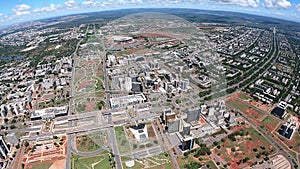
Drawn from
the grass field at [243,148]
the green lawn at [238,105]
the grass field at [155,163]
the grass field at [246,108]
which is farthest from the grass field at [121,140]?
the green lawn at [238,105]

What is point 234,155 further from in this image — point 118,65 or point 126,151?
point 118,65

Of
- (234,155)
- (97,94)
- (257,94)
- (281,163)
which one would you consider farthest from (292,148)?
(97,94)

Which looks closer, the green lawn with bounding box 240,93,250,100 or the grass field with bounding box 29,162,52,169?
the grass field with bounding box 29,162,52,169

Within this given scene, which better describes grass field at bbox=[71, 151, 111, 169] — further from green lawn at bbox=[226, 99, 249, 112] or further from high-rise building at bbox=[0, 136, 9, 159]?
green lawn at bbox=[226, 99, 249, 112]

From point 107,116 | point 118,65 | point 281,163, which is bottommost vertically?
point 281,163

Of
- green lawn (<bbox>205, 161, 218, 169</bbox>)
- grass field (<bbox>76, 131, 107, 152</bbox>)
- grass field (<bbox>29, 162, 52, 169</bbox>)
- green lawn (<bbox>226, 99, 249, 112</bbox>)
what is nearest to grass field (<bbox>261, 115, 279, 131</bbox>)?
green lawn (<bbox>226, 99, 249, 112</bbox>)

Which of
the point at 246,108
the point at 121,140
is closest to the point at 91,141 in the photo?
the point at 121,140

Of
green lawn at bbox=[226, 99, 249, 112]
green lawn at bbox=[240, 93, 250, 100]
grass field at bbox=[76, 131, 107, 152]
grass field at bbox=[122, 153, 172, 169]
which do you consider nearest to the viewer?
grass field at bbox=[122, 153, 172, 169]
